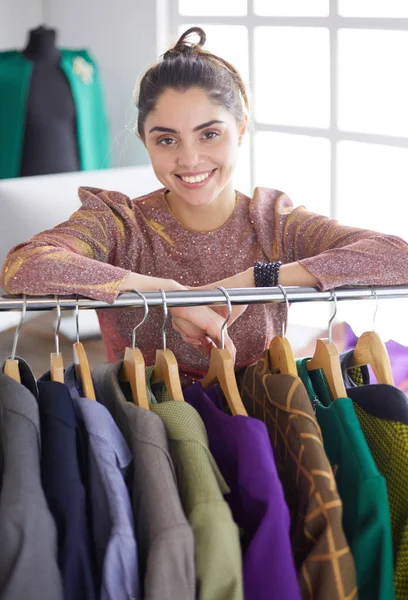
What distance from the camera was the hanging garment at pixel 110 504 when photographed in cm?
94

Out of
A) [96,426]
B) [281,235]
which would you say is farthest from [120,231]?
[96,426]

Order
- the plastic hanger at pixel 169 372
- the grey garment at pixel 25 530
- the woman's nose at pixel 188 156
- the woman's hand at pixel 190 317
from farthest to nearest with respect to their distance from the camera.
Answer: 1. the woman's nose at pixel 188 156
2. the woman's hand at pixel 190 317
3. the plastic hanger at pixel 169 372
4. the grey garment at pixel 25 530

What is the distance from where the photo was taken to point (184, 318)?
130 centimetres

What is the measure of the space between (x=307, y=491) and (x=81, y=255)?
58 centimetres

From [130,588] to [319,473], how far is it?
250mm

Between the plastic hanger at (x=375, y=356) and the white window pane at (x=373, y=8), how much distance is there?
1.79 metres

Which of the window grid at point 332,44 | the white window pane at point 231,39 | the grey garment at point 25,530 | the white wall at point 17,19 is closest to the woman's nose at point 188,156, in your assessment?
the grey garment at point 25,530

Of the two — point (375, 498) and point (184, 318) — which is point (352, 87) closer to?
point (184, 318)

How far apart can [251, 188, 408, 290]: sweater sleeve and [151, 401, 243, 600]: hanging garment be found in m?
0.34

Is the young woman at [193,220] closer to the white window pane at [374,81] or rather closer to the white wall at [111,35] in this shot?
the white window pane at [374,81]

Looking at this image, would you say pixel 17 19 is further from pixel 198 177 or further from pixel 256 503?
pixel 256 503

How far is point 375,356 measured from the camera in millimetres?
1204

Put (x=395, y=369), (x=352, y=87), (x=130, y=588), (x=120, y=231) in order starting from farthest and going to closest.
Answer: (x=352, y=87), (x=120, y=231), (x=395, y=369), (x=130, y=588)

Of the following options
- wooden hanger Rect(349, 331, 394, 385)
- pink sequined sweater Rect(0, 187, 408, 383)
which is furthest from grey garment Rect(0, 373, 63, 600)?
pink sequined sweater Rect(0, 187, 408, 383)
